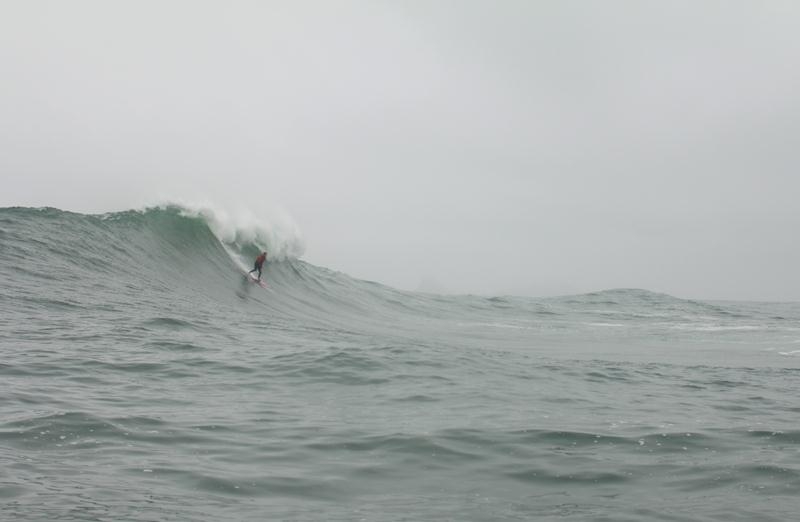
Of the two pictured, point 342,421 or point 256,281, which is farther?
point 256,281

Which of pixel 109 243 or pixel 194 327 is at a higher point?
pixel 109 243

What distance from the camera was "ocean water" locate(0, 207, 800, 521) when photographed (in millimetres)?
5242

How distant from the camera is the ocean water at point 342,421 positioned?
5.24 metres

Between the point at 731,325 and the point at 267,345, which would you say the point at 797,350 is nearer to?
the point at 731,325

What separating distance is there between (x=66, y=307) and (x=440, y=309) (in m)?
19.6

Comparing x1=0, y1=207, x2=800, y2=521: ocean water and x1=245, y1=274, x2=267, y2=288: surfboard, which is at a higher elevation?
x1=245, y1=274, x2=267, y2=288: surfboard

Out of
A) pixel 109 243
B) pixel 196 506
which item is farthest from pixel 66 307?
pixel 196 506

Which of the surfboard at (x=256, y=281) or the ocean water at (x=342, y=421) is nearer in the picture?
the ocean water at (x=342, y=421)

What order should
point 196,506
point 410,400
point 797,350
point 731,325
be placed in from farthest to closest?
point 731,325
point 797,350
point 410,400
point 196,506

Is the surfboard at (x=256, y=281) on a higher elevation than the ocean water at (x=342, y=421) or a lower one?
higher

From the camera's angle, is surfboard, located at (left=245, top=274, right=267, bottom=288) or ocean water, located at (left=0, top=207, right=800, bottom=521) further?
surfboard, located at (left=245, top=274, right=267, bottom=288)

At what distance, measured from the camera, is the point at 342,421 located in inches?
298

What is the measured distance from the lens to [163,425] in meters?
6.87

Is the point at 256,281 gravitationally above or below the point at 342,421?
above
